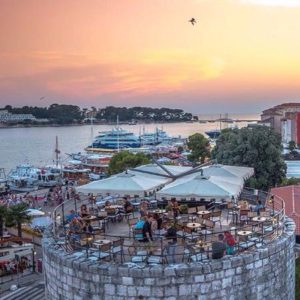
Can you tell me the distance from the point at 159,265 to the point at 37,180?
185ft

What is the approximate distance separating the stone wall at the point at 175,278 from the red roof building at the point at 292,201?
→ 533 inches

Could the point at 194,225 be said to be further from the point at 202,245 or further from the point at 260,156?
the point at 260,156

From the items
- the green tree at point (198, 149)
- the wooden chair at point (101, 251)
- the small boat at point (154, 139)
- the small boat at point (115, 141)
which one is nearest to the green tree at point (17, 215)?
the wooden chair at point (101, 251)

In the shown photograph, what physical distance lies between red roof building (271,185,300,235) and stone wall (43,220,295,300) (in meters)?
13.5

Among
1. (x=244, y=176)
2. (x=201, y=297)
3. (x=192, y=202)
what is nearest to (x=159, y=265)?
(x=201, y=297)

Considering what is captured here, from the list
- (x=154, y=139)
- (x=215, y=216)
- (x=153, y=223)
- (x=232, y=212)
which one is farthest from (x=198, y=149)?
(x=153, y=223)

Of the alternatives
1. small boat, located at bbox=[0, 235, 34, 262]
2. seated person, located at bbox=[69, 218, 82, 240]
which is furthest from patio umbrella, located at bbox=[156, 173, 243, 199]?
small boat, located at bbox=[0, 235, 34, 262]

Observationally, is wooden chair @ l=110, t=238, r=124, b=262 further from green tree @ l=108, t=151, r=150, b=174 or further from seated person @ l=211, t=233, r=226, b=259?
green tree @ l=108, t=151, r=150, b=174

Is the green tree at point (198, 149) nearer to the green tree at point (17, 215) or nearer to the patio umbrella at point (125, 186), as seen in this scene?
the green tree at point (17, 215)

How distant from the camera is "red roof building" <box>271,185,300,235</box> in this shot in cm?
2550

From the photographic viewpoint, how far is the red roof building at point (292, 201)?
83.7ft

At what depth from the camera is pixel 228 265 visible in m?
10.7

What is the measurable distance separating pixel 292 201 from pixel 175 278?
1970 centimetres

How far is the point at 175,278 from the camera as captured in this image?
10.4 m
